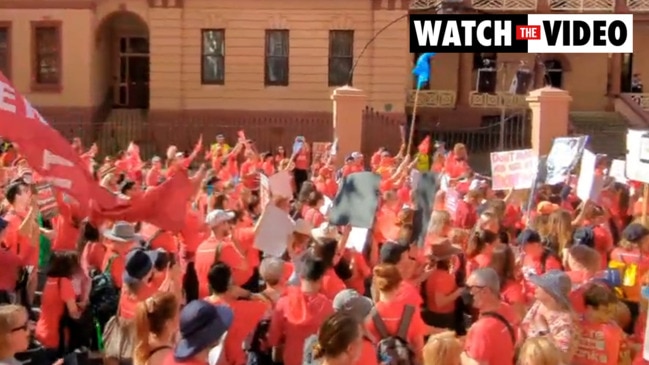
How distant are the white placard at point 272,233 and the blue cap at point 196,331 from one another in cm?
290

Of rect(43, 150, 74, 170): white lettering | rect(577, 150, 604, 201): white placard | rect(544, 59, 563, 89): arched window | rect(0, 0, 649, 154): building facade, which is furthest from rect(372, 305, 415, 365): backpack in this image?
rect(544, 59, 563, 89): arched window

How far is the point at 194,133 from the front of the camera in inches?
1226

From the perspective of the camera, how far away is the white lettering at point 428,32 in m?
24.1

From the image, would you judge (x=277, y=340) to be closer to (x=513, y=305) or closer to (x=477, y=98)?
(x=513, y=305)

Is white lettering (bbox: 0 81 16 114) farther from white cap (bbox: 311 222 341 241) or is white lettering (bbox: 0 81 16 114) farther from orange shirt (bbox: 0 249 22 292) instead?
white cap (bbox: 311 222 341 241)

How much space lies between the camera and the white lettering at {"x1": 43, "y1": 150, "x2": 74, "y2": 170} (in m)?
7.36

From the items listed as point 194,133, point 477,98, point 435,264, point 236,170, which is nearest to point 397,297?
point 435,264

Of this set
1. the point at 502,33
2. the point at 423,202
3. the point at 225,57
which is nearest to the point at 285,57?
the point at 225,57

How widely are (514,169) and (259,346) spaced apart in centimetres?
653

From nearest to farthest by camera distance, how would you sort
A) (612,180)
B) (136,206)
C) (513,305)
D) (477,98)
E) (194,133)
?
Answer: 1. (513,305)
2. (136,206)
3. (612,180)
4. (194,133)
5. (477,98)

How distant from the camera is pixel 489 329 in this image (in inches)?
224

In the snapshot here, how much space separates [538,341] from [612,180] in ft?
29.3

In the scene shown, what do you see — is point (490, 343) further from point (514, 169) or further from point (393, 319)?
point (514, 169)

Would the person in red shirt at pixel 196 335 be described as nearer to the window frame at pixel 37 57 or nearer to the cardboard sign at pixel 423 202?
the cardboard sign at pixel 423 202
